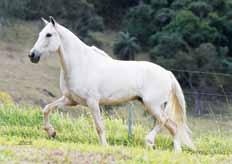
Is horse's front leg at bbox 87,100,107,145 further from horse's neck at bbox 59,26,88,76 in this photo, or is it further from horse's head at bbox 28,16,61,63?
horse's head at bbox 28,16,61,63

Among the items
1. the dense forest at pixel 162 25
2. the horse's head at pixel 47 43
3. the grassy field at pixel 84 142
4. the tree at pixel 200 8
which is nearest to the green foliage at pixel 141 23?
the dense forest at pixel 162 25

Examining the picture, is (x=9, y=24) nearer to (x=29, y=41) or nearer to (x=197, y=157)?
(x=29, y=41)

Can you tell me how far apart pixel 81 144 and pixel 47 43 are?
144cm

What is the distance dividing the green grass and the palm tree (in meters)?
41.2

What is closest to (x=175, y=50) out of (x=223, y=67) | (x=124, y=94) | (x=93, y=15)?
(x=223, y=67)

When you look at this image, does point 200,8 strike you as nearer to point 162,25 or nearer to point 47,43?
point 162,25

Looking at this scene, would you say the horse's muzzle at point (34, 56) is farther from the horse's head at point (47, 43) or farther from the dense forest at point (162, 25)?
the dense forest at point (162, 25)

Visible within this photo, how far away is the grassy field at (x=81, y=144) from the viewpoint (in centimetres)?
648

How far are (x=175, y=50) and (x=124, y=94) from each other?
42.2m

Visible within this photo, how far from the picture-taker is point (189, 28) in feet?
179

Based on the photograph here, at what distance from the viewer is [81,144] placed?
313 inches

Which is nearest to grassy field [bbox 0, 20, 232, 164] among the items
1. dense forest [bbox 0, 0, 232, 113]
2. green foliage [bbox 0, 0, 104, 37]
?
dense forest [bbox 0, 0, 232, 113]

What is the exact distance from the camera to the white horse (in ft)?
28.0

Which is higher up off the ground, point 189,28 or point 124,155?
point 189,28
